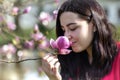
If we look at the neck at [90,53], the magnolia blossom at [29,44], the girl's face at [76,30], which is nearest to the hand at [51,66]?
the girl's face at [76,30]

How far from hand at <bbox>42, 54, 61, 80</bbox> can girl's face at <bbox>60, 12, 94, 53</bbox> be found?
0.13 meters

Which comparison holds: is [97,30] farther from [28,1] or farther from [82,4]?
[28,1]

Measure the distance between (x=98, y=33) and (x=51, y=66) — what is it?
0.36 m


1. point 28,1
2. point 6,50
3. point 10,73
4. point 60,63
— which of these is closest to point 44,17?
point 28,1

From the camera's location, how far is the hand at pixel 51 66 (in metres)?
3.09

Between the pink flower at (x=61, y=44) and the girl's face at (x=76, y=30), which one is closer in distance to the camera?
the pink flower at (x=61, y=44)

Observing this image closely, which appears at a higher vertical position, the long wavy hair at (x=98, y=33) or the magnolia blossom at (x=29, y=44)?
the long wavy hair at (x=98, y=33)

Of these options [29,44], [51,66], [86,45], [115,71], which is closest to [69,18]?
[86,45]

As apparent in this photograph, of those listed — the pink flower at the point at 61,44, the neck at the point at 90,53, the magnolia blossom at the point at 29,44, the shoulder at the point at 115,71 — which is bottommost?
the magnolia blossom at the point at 29,44

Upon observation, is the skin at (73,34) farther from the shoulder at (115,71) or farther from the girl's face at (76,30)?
the shoulder at (115,71)

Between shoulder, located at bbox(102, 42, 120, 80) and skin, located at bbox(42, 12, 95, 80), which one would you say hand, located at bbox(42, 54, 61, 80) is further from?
shoulder, located at bbox(102, 42, 120, 80)

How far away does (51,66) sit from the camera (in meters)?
3.10

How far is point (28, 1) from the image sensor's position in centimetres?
555

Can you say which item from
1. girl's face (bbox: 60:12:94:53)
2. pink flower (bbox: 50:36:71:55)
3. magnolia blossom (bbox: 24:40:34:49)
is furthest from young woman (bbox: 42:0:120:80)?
magnolia blossom (bbox: 24:40:34:49)
